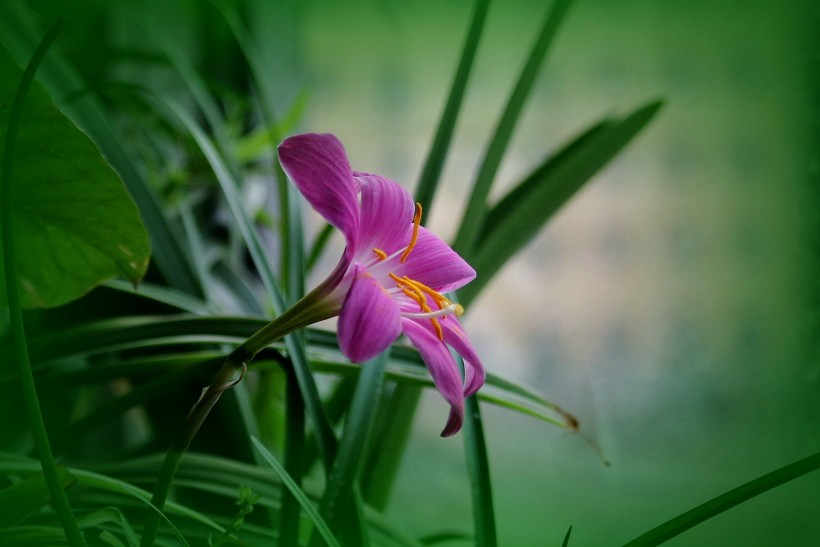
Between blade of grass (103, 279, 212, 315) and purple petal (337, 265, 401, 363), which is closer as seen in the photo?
purple petal (337, 265, 401, 363)

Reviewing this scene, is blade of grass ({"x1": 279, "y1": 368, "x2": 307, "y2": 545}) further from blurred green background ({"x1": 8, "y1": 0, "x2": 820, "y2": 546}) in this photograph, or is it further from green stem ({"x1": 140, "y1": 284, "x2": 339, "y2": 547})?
blurred green background ({"x1": 8, "y1": 0, "x2": 820, "y2": 546})

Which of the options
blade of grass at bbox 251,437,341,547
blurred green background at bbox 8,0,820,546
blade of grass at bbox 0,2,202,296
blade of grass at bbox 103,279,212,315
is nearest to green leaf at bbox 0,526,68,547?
blade of grass at bbox 251,437,341,547

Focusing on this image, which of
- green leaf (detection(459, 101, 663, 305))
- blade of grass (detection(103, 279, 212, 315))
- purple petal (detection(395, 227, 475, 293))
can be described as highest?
green leaf (detection(459, 101, 663, 305))

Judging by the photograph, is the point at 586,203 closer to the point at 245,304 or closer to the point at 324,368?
the point at 245,304

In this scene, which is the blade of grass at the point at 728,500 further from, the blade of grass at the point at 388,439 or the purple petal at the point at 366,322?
the blade of grass at the point at 388,439

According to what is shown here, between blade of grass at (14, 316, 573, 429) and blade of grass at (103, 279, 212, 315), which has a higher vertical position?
blade of grass at (103, 279, 212, 315)

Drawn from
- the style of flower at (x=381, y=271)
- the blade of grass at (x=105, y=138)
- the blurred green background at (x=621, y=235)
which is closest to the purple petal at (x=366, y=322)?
the style of flower at (x=381, y=271)

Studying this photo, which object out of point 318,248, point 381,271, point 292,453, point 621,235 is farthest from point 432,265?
point 621,235
